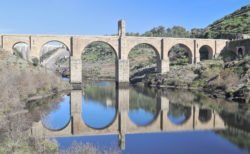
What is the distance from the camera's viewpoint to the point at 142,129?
89.2 feet

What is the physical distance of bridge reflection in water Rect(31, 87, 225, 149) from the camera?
83.6ft

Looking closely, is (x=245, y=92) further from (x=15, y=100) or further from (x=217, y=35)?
(x=217, y=35)

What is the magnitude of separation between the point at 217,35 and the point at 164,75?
25389mm

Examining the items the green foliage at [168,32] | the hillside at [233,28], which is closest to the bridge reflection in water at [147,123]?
the hillside at [233,28]

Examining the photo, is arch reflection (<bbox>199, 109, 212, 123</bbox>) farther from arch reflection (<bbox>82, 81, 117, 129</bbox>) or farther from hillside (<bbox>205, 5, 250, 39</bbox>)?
hillside (<bbox>205, 5, 250, 39</bbox>)

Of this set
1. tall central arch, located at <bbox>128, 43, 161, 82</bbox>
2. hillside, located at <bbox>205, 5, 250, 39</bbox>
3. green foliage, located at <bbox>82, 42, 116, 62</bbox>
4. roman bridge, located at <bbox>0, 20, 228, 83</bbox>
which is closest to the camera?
roman bridge, located at <bbox>0, 20, 228, 83</bbox>

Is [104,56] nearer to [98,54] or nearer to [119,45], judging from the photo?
[98,54]

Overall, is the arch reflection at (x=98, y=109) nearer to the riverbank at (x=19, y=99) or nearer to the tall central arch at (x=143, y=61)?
the riverbank at (x=19, y=99)

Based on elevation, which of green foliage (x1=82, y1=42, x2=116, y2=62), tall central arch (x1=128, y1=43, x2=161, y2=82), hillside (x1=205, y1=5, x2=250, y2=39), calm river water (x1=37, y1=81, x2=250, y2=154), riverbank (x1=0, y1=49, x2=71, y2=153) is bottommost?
calm river water (x1=37, y1=81, x2=250, y2=154)

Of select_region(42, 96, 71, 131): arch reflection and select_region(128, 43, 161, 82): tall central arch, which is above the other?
select_region(128, 43, 161, 82): tall central arch

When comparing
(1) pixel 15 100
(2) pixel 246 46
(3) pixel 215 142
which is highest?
(2) pixel 246 46


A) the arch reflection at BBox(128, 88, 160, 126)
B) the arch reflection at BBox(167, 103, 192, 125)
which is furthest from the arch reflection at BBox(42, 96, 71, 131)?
the arch reflection at BBox(167, 103, 192, 125)

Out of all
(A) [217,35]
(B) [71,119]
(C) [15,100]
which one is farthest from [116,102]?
(A) [217,35]

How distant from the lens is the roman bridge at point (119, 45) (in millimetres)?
58312
